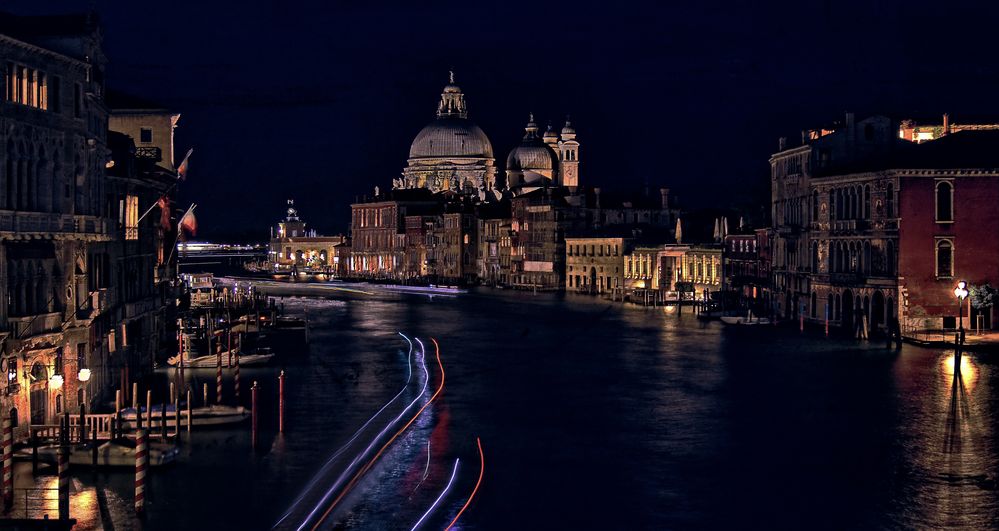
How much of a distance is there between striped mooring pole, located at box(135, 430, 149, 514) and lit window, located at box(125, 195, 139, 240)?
687 inches

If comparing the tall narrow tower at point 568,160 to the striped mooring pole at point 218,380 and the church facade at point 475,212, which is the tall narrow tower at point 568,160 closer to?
the church facade at point 475,212

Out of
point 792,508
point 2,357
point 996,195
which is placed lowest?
point 792,508

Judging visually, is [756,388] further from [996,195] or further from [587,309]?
[587,309]

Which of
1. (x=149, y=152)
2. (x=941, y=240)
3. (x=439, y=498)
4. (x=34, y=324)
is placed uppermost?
(x=149, y=152)

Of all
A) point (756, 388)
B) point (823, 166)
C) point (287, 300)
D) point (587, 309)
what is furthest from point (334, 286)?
point (756, 388)

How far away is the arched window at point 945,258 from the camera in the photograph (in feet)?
202

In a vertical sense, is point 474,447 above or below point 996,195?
below

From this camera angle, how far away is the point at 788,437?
34625mm

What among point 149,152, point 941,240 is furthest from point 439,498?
point 941,240

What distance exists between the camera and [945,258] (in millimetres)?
61688

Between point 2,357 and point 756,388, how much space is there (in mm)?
24828

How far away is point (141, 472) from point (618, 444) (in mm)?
12127

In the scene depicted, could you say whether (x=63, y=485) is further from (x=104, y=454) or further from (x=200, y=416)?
(x=200, y=416)

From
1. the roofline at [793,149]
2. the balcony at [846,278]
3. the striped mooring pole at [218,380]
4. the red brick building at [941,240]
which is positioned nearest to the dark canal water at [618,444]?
the striped mooring pole at [218,380]
